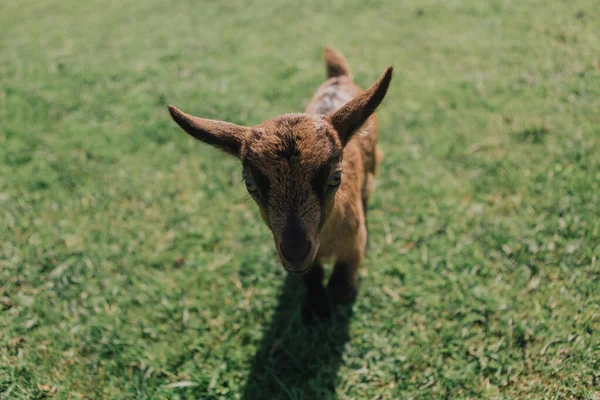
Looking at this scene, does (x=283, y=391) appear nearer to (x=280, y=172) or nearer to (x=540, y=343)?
(x=280, y=172)

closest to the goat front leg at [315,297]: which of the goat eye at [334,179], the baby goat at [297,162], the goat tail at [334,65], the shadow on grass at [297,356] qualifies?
the shadow on grass at [297,356]

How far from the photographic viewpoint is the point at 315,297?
3.92 m

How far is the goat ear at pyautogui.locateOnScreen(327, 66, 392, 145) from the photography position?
2.90 m

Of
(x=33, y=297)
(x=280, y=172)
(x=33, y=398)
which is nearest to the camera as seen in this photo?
(x=280, y=172)

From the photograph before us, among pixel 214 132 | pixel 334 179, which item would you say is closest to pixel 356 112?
pixel 334 179

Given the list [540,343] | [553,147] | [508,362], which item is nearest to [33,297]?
[508,362]

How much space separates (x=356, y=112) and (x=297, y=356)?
2.21 metres

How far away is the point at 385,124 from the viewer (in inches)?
228

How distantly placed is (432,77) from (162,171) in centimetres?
442

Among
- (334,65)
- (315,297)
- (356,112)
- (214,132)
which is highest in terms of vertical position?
(334,65)

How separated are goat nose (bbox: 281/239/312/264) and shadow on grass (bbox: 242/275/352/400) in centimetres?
138

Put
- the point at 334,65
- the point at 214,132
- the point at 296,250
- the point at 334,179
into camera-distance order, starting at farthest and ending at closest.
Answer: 1. the point at 334,65
2. the point at 214,132
3. the point at 334,179
4. the point at 296,250

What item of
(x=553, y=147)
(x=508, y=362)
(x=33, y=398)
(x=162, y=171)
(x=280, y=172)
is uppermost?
(x=280, y=172)

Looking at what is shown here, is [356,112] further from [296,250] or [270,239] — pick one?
[270,239]
